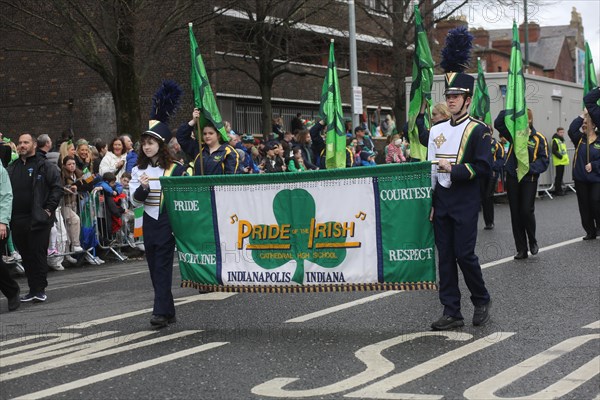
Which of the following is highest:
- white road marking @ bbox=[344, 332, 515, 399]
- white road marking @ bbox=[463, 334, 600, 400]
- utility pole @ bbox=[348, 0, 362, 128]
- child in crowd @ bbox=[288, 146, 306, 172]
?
utility pole @ bbox=[348, 0, 362, 128]

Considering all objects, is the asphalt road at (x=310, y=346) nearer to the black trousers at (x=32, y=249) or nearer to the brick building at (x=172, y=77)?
the black trousers at (x=32, y=249)

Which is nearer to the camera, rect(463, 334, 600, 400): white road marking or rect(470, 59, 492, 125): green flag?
rect(463, 334, 600, 400): white road marking

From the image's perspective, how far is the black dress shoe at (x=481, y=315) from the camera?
347 inches

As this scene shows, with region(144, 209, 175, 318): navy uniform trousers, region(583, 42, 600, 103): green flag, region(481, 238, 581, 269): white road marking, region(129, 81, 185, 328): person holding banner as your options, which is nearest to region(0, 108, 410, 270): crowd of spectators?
region(481, 238, 581, 269): white road marking

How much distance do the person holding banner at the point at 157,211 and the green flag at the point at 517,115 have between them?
5.37 metres

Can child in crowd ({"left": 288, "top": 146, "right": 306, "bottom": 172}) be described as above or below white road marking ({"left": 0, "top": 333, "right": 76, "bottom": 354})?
above

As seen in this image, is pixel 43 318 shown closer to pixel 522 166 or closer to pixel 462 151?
pixel 462 151

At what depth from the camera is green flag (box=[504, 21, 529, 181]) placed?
13.6 metres

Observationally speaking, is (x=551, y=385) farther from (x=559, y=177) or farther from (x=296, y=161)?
(x=559, y=177)

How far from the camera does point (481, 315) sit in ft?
28.9

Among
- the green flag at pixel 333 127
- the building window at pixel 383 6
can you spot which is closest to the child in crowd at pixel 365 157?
the green flag at pixel 333 127

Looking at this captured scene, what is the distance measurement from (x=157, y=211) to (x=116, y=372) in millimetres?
2339

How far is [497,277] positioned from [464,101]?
376 centimetres

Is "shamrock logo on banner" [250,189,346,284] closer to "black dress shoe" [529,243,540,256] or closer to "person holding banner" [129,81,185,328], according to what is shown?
"person holding banner" [129,81,185,328]
